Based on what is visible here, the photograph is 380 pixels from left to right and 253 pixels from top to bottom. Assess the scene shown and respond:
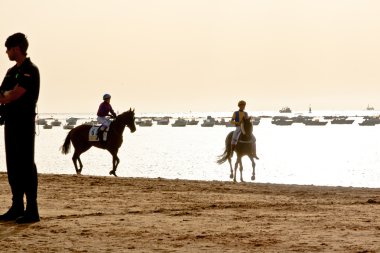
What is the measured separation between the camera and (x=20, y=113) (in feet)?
34.1

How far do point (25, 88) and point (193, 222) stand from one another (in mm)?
3082

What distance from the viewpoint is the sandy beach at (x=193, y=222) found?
368 inches

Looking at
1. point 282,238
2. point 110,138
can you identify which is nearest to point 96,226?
point 282,238

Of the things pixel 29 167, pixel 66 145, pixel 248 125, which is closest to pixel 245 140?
pixel 248 125

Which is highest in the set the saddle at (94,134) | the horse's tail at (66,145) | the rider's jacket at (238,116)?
the rider's jacket at (238,116)

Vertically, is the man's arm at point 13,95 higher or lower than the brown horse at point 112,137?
higher

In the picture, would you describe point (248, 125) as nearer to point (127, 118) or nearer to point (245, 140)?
point (245, 140)

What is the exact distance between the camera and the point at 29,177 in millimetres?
10570

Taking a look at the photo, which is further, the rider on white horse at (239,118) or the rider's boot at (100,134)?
the rider's boot at (100,134)

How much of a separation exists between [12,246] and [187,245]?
2.02 meters

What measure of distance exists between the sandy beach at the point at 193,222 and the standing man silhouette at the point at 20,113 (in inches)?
27.0

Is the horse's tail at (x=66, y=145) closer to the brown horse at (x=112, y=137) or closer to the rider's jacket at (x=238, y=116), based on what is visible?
the brown horse at (x=112, y=137)


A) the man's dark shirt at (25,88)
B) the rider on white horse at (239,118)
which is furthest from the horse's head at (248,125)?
the man's dark shirt at (25,88)

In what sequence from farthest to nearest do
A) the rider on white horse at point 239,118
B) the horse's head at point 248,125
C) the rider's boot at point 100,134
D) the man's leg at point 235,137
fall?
the rider's boot at point 100,134 → the man's leg at point 235,137 → the horse's head at point 248,125 → the rider on white horse at point 239,118
